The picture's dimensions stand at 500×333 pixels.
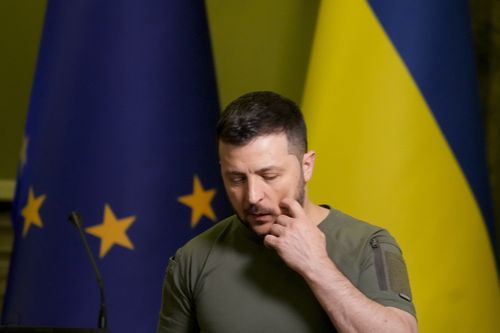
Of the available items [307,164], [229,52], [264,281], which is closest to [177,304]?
[264,281]

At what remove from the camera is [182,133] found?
212cm

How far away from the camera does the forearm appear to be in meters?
1.15

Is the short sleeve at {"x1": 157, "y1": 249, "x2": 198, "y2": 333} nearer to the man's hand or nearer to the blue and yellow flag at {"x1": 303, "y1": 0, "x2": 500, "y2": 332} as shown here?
the man's hand

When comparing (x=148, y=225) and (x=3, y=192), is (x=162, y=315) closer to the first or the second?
(x=148, y=225)

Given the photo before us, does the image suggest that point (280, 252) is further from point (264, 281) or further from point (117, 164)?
point (117, 164)

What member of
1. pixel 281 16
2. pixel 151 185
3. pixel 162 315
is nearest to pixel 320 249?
pixel 162 315

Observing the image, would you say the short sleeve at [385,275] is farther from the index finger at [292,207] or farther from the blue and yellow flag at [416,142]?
the blue and yellow flag at [416,142]

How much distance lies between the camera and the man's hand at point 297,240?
46.8 inches

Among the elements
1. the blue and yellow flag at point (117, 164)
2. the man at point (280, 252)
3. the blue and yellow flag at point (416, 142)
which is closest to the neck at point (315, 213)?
the man at point (280, 252)

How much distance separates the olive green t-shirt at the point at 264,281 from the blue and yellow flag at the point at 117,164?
72 centimetres

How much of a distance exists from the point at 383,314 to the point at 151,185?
102 cm

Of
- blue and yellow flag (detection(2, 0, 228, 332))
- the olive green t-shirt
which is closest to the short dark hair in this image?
the olive green t-shirt

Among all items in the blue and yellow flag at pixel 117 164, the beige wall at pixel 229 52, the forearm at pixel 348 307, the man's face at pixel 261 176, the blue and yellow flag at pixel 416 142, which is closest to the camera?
the forearm at pixel 348 307

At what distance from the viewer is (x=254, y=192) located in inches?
49.0
